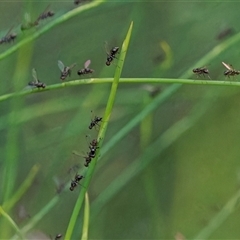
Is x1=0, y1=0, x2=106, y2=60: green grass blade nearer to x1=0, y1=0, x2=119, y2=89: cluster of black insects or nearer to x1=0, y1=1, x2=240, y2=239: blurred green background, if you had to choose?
x1=0, y1=0, x2=119, y2=89: cluster of black insects

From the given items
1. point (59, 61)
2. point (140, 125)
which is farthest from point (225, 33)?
point (59, 61)

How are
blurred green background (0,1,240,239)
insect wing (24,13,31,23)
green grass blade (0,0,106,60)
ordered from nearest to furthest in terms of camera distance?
1. green grass blade (0,0,106,60)
2. insect wing (24,13,31,23)
3. blurred green background (0,1,240,239)

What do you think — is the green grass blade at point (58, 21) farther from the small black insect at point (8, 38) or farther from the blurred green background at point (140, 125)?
the blurred green background at point (140, 125)

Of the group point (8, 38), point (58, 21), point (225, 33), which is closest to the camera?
point (58, 21)

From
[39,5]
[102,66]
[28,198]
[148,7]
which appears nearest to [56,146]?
[28,198]

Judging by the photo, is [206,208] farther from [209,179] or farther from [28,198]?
[28,198]

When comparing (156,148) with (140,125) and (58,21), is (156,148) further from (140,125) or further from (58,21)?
(58,21)

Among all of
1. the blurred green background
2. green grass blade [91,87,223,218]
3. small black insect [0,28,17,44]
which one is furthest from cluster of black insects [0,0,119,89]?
green grass blade [91,87,223,218]

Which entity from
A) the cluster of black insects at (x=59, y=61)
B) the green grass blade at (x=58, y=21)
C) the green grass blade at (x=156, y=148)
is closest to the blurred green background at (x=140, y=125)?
the green grass blade at (x=156, y=148)
